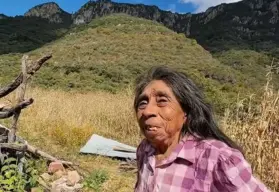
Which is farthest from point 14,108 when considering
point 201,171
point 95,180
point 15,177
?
point 201,171

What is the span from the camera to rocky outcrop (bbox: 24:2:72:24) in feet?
291

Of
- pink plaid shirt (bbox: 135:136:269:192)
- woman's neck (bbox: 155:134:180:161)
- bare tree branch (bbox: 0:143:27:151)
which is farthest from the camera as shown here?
bare tree branch (bbox: 0:143:27:151)

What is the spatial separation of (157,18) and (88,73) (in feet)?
209

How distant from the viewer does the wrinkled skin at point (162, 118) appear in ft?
5.13

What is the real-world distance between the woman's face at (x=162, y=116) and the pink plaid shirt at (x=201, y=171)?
58mm

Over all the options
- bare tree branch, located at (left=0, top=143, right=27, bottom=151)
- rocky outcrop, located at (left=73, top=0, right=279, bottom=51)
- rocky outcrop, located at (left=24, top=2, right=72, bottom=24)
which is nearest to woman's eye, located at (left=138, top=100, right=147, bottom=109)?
bare tree branch, located at (left=0, top=143, right=27, bottom=151)

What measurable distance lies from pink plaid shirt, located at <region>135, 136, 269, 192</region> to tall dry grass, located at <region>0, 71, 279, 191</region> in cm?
212

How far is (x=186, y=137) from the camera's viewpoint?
158 cm

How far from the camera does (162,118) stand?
156 cm

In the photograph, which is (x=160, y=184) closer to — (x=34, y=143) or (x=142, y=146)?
(x=142, y=146)

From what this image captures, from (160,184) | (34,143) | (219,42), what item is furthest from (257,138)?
(219,42)

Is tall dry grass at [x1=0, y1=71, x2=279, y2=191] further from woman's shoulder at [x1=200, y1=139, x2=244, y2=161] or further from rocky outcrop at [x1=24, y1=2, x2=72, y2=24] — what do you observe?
rocky outcrop at [x1=24, y1=2, x2=72, y2=24]

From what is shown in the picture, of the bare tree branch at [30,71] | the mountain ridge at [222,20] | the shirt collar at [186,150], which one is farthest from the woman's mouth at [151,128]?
the mountain ridge at [222,20]

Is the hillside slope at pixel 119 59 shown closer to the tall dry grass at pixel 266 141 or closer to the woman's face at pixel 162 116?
the tall dry grass at pixel 266 141
